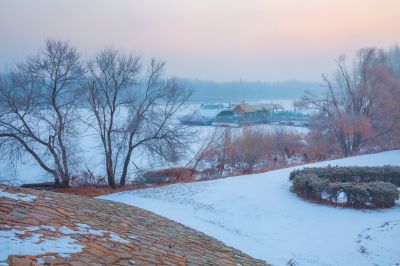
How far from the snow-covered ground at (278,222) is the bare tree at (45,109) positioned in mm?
6051

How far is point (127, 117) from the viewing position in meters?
19.1

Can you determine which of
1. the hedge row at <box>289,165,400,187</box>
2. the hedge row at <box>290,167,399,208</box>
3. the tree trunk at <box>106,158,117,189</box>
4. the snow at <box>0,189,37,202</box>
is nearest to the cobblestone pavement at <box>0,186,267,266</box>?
the snow at <box>0,189,37,202</box>

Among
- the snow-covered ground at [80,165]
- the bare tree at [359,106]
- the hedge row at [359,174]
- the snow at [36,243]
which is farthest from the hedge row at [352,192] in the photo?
the bare tree at [359,106]

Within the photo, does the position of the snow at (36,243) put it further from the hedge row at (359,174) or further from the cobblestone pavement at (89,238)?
the hedge row at (359,174)

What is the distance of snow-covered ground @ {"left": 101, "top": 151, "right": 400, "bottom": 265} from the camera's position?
7676 millimetres

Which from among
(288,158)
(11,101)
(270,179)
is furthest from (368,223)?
(288,158)

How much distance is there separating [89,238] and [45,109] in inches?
556

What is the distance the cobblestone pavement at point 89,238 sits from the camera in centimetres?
420

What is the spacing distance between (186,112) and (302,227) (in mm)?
14779

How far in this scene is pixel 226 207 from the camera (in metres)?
10.9

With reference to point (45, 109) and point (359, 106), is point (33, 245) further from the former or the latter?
point (359, 106)

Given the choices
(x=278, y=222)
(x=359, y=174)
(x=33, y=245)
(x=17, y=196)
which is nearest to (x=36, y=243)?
(x=33, y=245)

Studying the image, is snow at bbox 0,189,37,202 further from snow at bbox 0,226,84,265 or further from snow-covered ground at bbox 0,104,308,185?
snow-covered ground at bbox 0,104,308,185

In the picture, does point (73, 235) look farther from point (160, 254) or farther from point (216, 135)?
point (216, 135)
